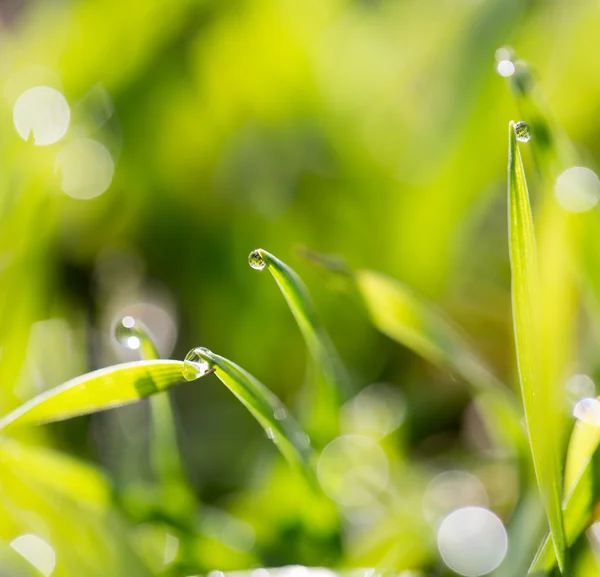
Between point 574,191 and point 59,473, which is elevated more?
point 574,191

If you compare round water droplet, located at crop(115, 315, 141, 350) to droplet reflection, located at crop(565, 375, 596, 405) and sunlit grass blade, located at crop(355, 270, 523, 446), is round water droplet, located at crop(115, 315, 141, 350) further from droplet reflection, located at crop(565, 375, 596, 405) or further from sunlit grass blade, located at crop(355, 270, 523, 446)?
droplet reflection, located at crop(565, 375, 596, 405)

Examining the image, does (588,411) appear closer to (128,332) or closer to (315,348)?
(315,348)

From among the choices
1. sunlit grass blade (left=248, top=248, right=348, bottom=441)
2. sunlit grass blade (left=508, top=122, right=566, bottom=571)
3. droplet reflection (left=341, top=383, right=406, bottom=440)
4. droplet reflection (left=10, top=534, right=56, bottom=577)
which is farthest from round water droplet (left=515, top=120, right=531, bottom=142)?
droplet reflection (left=10, top=534, right=56, bottom=577)

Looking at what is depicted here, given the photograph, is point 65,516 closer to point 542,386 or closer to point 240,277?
point 542,386

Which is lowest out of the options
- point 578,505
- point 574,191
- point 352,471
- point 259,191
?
point 578,505

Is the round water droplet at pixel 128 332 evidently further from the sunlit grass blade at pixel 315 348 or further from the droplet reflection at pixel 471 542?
the droplet reflection at pixel 471 542

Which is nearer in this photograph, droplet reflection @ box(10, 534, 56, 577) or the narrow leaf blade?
the narrow leaf blade

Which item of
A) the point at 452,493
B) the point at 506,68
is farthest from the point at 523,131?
the point at 452,493
